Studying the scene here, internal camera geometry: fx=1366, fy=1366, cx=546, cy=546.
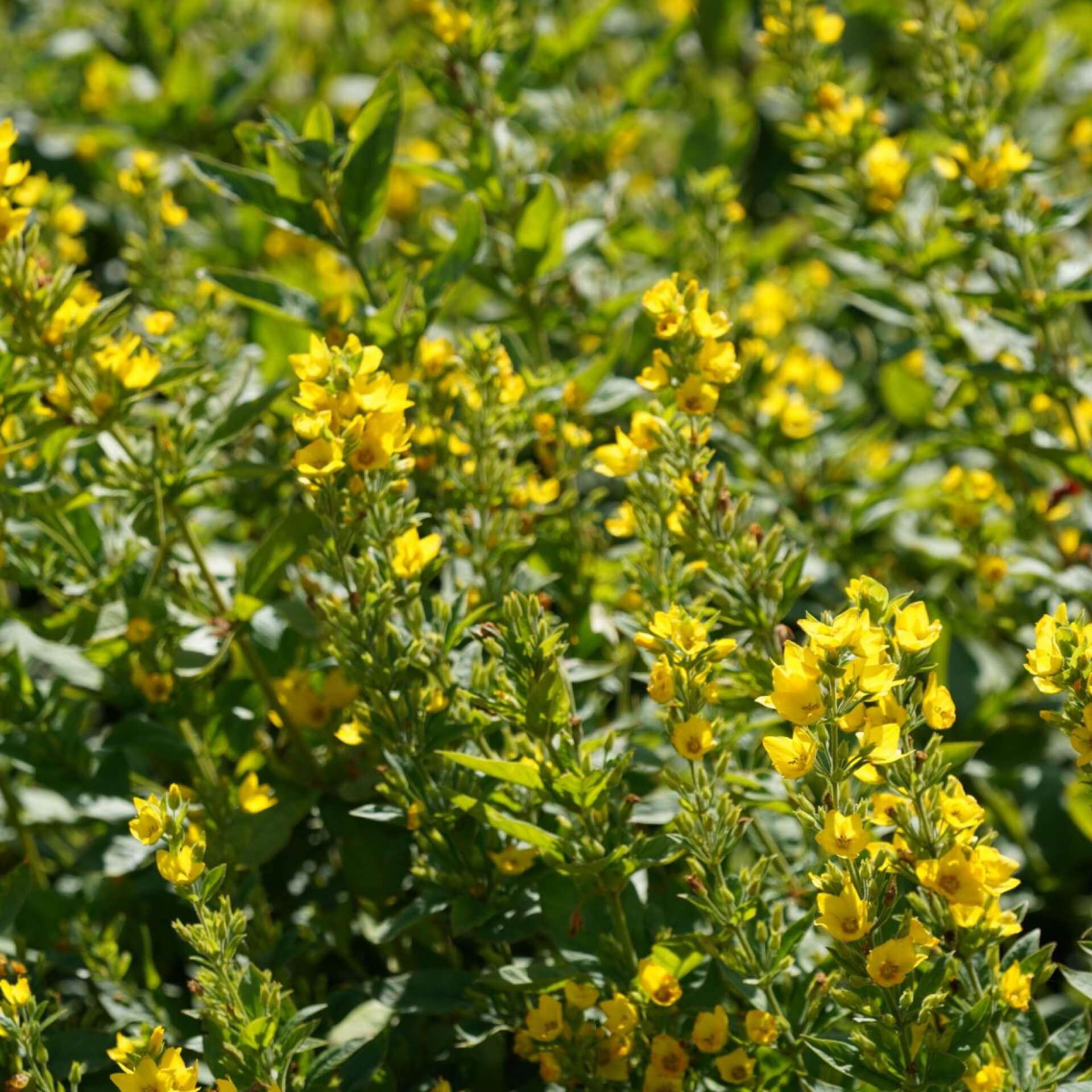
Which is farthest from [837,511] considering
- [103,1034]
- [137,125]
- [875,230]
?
[137,125]

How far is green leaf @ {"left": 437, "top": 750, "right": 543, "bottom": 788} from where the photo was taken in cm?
172

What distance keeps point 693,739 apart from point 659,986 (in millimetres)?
361

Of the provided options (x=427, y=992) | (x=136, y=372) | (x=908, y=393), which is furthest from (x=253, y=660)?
(x=908, y=393)

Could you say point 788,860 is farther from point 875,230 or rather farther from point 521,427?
point 875,230

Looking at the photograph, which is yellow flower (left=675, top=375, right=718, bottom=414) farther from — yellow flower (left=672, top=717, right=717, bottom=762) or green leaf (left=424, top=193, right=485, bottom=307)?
green leaf (left=424, top=193, right=485, bottom=307)

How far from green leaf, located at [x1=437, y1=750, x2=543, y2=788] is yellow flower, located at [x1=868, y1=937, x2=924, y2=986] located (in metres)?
0.48

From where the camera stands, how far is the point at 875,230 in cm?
285

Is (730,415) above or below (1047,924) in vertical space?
above

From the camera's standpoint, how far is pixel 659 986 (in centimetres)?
177

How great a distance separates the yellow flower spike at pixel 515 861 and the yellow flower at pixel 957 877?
57cm

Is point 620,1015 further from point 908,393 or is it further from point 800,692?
point 908,393

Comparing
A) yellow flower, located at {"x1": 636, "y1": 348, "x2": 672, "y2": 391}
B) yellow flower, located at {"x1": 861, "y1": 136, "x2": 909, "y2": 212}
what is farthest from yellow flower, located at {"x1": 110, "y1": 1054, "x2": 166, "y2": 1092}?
yellow flower, located at {"x1": 861, "y1": 136, "x2": 909, "y2": 212}

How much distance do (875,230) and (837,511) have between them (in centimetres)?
59

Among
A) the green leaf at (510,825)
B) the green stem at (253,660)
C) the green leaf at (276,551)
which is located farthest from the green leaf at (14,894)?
the green leaf at (510,825)
